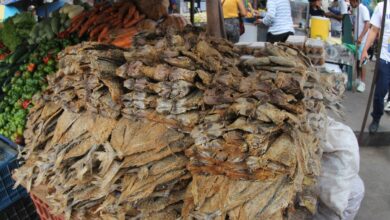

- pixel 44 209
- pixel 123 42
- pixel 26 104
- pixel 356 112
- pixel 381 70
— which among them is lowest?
pixel 356 112

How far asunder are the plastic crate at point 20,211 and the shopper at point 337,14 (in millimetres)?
8218

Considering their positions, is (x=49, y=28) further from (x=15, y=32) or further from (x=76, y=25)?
(x=15, y=32)

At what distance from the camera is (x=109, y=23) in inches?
129

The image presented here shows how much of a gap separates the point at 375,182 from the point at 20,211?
11.9 feet

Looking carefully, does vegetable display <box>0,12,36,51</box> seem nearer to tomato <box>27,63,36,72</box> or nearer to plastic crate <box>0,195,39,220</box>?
tomato <box>27,63,36,72</box>

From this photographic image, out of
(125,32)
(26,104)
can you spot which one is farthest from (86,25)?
(26,104)

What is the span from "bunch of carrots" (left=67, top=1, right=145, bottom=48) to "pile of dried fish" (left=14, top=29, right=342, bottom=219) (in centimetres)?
100

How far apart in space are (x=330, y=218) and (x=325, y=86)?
0.74 m

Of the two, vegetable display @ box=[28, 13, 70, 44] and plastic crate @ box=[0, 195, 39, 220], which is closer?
plastic crate @ box=[0, 195, 39, 220]

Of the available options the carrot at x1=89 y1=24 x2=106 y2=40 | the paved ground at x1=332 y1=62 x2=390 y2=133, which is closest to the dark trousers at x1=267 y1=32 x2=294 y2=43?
the paved ground at x1=332 y1=62 x2=390 y2=133

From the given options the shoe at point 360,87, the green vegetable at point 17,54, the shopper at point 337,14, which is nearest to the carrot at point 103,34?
the green vegetable at point 17,54

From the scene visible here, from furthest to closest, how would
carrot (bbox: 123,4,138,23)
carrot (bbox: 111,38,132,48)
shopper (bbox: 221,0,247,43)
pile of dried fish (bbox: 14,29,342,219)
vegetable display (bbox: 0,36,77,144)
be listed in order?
shopper (bbox: 221,0,247,43)
vegetable display (bbox: 0,36,77,144)
carrot (bbox: 123,4,138,23)
carrot (bbox: 111,38,132,48)
pile of dried fish (bbox: 14,29,342,219)

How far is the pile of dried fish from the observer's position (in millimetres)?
1293

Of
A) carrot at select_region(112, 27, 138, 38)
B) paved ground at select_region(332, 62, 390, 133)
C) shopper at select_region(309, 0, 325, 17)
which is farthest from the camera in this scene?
shopper at select_region(309, 0, 325, 17)
